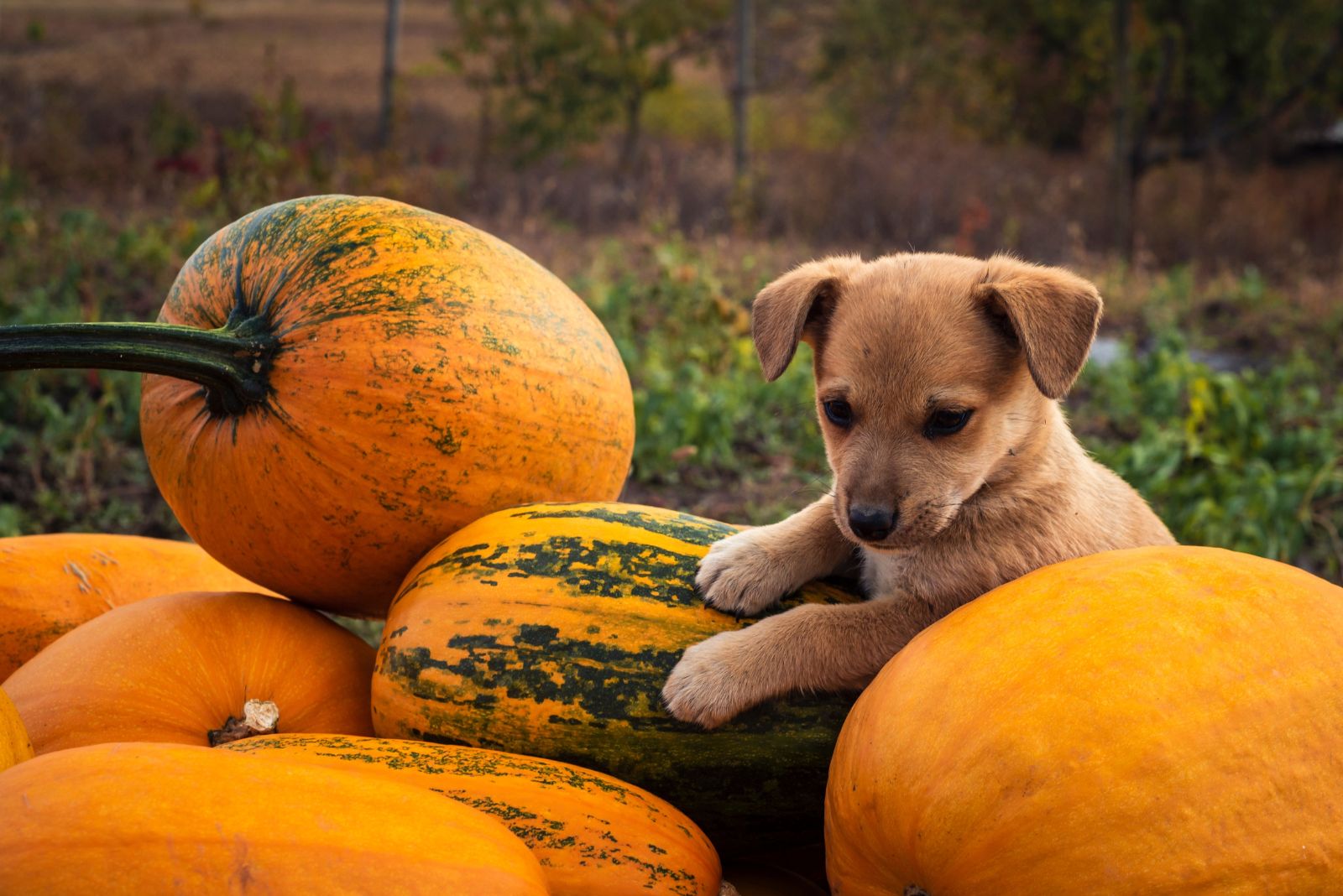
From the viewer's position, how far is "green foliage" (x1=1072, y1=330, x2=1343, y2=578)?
17.8 ft

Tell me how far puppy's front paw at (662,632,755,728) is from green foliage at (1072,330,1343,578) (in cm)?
366

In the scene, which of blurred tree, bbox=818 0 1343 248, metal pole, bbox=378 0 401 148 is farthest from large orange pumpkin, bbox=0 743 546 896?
blurred tree, bbox=818 0 1343 248

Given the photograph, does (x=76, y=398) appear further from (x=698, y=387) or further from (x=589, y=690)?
(x=589, y=690)

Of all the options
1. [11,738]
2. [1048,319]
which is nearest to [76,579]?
[11,738]

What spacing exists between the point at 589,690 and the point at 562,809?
375 mm

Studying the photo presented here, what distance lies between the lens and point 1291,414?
7.27m

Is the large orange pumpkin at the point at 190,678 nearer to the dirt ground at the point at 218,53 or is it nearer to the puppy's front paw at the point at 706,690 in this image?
the puppy's front paw at the point at 706,690

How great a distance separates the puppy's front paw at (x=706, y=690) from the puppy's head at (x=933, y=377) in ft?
1.69

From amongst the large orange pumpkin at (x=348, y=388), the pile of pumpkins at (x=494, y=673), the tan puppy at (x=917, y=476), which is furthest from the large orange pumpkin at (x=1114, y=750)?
the large orange pumpkin at (x=348, y=388)

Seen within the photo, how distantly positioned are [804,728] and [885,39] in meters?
21.6

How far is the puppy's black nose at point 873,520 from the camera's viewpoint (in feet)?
9.07

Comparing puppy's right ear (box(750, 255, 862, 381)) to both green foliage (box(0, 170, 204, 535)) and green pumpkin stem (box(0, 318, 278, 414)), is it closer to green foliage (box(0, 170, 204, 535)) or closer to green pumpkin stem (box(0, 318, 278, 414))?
green pumpkin stem (box(0, 318, 278, 414))

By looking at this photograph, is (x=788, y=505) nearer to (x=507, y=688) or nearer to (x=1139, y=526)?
(x=1139, y=526)

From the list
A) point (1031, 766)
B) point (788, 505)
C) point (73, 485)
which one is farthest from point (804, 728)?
point (73, 485)
